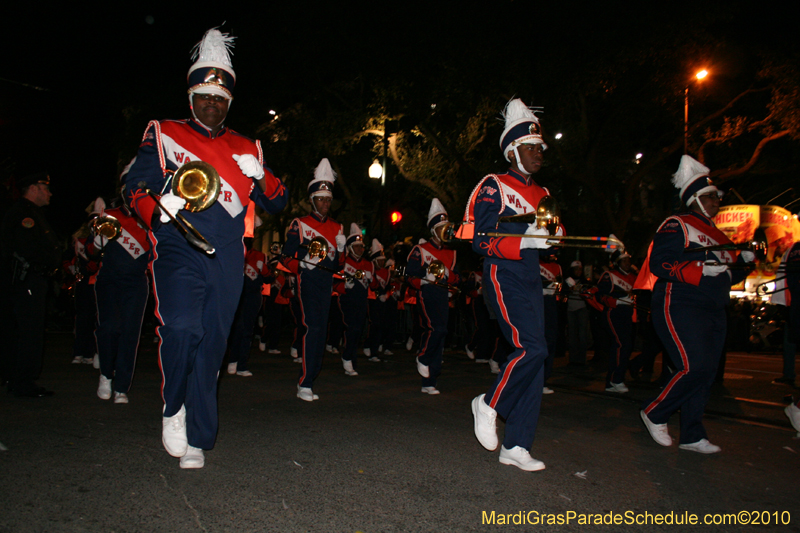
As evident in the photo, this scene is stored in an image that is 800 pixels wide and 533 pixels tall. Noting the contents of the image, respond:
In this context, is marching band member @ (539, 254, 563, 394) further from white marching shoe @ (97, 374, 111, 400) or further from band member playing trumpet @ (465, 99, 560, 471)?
white marching shoe @ (97, 374, 111, 400)

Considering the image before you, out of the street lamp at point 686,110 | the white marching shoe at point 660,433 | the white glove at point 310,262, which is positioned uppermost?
the street lamp at point 686,110

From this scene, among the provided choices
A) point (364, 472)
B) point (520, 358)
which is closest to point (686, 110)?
point (520, 358)

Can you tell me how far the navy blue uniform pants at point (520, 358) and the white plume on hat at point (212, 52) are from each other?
7.84ft

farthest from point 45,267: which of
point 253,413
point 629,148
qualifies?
point 629,148

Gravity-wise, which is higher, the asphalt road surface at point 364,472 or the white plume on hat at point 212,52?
the white plume on hat at point 212,52

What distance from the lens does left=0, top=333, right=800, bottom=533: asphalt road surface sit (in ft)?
9.91

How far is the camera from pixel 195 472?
3613 mm

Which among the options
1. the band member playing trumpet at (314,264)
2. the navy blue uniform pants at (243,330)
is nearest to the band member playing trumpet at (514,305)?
the band member playing trumpet at (314,264)

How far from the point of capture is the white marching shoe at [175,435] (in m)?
3.64

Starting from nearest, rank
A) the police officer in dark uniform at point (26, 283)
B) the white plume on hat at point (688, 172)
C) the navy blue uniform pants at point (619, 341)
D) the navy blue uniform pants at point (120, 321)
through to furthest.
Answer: the white plume on hat at point (688, 172) < the navy blue uniform pants at point (120, 321) < the police officer in dark uniform at point (26, 283) < the navy blue uniform pants at point (619, 341)

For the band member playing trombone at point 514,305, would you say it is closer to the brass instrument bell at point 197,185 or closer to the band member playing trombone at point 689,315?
the band member playing trombone at point 689,315

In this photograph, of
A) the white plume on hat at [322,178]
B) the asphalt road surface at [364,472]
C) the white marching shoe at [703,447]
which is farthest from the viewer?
the white plume on hat at [322,178]

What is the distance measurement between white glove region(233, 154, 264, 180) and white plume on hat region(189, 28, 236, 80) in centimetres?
58

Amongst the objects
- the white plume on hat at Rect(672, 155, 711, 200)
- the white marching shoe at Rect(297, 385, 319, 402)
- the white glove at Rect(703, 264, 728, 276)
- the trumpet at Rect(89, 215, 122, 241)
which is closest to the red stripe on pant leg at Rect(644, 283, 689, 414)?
the white glove at Rect(703, 264, 728, 276)
